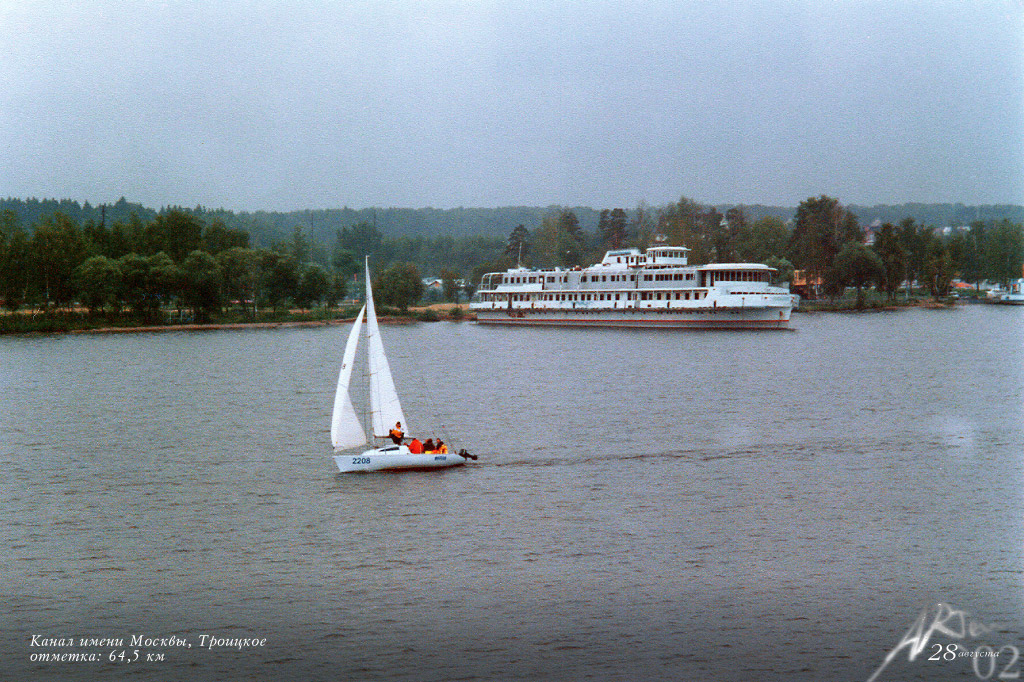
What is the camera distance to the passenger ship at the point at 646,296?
454 ft

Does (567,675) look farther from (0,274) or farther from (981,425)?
(0,274)

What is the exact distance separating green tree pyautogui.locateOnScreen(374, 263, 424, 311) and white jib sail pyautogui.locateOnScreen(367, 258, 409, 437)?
145 metres

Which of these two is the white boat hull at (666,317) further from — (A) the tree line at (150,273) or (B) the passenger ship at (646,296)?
(A) the tree line at (150,273)

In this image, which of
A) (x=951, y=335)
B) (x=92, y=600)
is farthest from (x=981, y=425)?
(x=951, y=335)

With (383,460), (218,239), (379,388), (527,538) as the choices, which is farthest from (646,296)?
(527,538)

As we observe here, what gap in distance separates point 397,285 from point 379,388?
146m

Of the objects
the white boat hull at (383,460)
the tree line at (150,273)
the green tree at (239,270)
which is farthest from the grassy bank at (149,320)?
the white boat hull at (383,460)

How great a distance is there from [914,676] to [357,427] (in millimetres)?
27058

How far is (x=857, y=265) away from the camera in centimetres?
19262

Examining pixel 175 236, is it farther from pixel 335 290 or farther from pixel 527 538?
pixel 527 538

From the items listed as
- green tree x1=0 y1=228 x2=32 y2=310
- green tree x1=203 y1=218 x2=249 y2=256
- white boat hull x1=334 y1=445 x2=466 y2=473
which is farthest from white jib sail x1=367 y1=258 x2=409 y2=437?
green tree x1=203 y1=218 x2=249 y2=256

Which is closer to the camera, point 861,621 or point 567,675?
point 567,675

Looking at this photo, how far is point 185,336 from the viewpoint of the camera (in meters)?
144

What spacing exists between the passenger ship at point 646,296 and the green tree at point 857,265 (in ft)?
151
